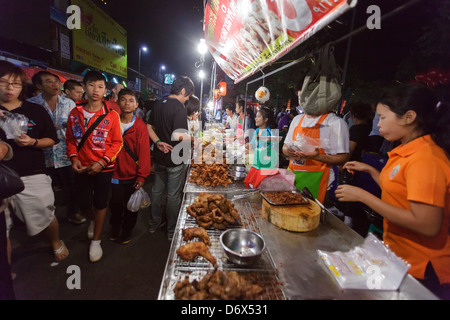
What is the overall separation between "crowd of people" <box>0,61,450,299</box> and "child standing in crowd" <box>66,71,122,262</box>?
0.6 inches

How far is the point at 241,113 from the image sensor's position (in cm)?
806

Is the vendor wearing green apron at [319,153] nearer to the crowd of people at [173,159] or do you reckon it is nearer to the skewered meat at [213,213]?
the crowd of people at [173,159]

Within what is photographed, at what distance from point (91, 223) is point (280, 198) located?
142 inches

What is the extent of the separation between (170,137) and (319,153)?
261cm

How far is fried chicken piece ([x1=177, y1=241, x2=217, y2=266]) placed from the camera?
1.57 metres

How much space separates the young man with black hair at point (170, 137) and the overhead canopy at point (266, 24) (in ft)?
4.47

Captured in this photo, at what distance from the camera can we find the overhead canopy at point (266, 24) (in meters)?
1.76

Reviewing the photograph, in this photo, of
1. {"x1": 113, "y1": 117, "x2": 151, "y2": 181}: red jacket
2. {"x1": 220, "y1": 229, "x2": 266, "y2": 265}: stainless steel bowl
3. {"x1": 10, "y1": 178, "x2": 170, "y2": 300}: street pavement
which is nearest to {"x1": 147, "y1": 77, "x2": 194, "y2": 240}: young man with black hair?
{"x1": 113, "y1": 117, "x2": 151, "y2": 181}: red jacket

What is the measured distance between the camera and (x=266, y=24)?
2.83m

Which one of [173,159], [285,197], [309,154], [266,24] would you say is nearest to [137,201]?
[173,159]

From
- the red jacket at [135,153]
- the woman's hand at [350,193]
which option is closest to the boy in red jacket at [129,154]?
the red jacket at [135,153]

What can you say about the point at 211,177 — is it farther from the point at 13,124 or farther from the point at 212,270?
the point at 13,124

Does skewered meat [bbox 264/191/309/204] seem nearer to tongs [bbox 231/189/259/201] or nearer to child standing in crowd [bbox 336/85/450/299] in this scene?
tongs [bbox 231/189/259/201]
